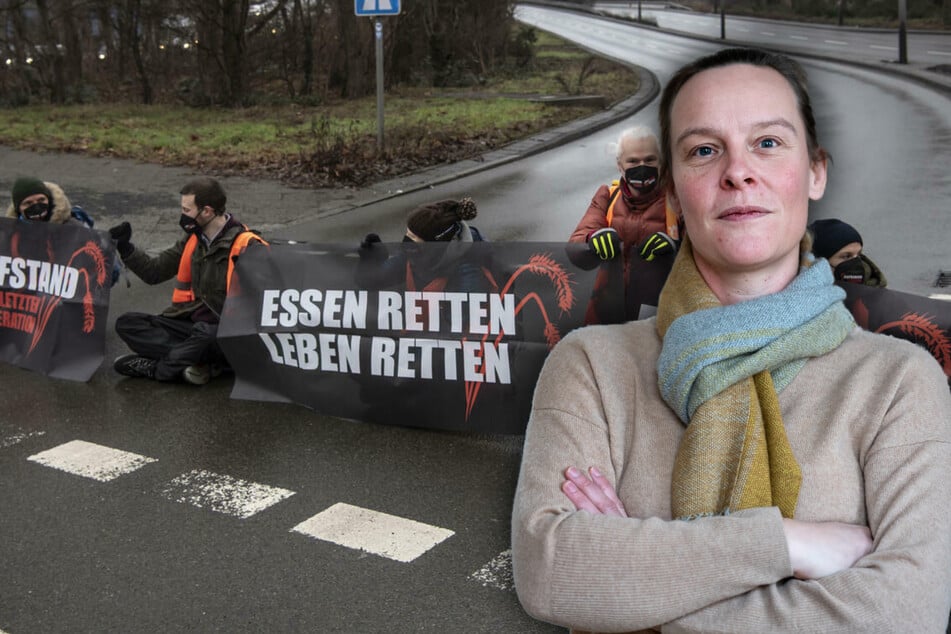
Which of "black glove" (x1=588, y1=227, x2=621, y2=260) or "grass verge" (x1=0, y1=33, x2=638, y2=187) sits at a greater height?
"grass verge" (x1=0, y1=33, x2=638, y2=187)

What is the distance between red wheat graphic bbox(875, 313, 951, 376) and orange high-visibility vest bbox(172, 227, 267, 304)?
3892 millimetres

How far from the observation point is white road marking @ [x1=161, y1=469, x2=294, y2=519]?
520 centimetres

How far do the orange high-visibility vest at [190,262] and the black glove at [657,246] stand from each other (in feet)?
8.41

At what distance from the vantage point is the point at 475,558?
15.1 feet

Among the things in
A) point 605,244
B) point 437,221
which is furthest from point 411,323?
point 605,244

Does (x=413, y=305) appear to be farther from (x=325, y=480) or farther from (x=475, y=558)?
(x=475, y=558)

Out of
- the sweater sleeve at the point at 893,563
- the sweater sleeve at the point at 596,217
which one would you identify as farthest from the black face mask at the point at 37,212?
the sweater sleeve at the point at 893,563

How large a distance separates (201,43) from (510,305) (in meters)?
22.9

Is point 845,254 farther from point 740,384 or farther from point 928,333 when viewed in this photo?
point 740,384

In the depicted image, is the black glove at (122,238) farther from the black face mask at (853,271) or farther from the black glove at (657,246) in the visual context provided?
the black face mask at (853,271)

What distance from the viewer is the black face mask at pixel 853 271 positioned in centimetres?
559

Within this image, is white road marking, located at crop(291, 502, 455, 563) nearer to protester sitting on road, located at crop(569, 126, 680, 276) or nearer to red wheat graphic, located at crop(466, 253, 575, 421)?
red wheat graphic, located at crop(466, 253, 575, 421)

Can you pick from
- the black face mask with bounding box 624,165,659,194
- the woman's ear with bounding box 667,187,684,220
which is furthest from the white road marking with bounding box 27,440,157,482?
the woman's ear with bounding box 667,187,684,220

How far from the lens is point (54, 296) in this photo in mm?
7727
